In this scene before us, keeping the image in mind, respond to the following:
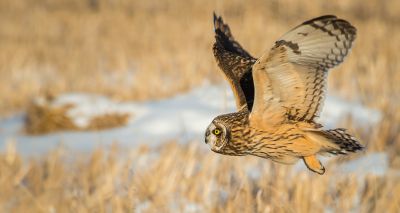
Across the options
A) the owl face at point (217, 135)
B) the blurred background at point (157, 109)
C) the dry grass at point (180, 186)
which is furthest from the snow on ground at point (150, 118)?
the owl face at point (217, 135)

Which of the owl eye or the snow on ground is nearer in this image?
the owl eye

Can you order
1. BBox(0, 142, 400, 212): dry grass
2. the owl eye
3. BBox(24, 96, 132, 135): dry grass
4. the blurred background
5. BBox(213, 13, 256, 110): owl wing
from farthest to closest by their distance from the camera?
BBox(24, 96, 132, 135): dry grass
the blurred background
BBox(0, 142, 400, 212): dry grass
BBox(213, 13, 256, 110): owl wing
the owl eye

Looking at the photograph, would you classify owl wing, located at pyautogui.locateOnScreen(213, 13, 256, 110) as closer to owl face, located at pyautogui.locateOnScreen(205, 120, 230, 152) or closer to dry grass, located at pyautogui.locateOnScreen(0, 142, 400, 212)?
owl face, located at pyautogui.locateOnScreen(205, 120, 230, 152)

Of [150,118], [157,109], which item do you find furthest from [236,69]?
[157,109]

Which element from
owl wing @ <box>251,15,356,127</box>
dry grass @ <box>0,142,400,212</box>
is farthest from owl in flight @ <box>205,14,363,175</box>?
dry grass @ <box>0,142,400,212</box>

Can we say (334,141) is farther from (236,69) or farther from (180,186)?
(180,186)

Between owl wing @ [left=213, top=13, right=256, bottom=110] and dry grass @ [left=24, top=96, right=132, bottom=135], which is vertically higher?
owl wing @ [left=213, top=13, right=256, bottom=110]

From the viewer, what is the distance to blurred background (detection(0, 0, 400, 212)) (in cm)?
319

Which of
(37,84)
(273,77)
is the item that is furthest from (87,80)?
(273,77)

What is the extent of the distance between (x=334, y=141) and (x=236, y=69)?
679mm

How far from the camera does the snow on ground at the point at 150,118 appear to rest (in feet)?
16.9

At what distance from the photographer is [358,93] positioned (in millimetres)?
6113

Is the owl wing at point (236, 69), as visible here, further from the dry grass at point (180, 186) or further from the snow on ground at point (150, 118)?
the snow on ground at point (150, 118)

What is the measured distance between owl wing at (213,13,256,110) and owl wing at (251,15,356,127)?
0.75ft
